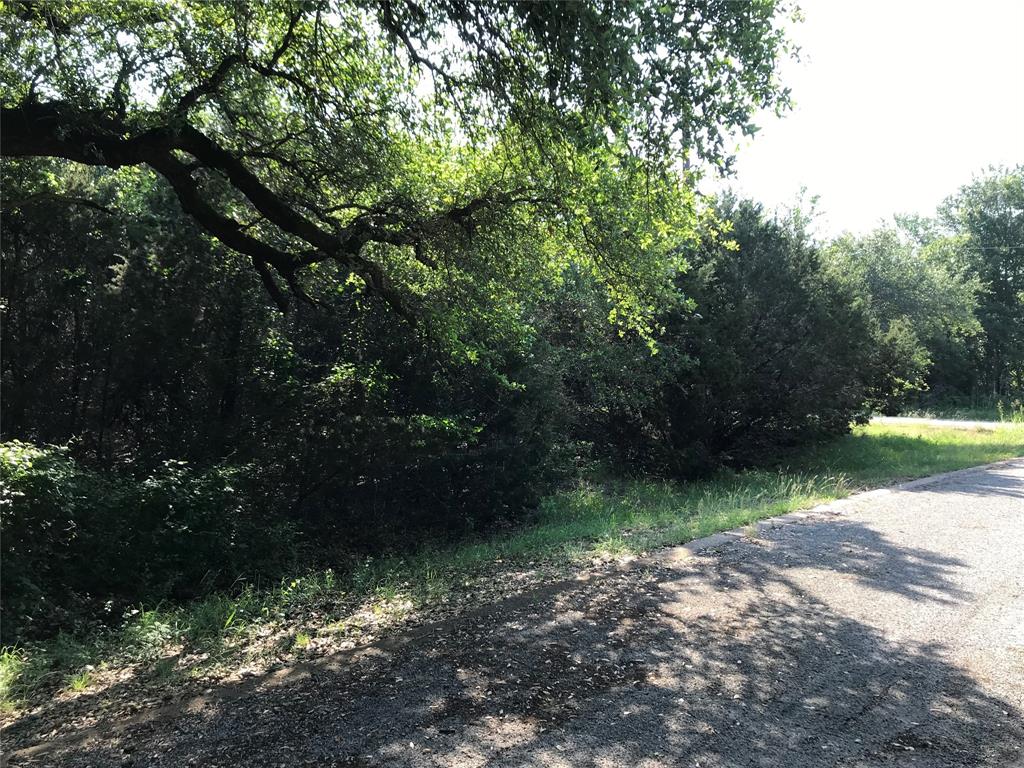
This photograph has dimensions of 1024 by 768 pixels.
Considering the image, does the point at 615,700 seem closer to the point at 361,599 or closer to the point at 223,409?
the point at 361,599

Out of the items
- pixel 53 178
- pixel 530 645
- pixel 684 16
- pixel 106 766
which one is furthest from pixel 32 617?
pixel 684 16

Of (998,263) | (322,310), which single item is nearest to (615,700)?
(322,310)

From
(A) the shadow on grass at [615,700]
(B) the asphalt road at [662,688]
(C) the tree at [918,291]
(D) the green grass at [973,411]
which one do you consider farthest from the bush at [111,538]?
(D) the green grass at [973,411]

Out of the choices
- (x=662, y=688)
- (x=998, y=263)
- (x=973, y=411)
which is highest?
(x=998, y=263)

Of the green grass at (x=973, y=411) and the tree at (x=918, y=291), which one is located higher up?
the tree at (x=918, y=291)

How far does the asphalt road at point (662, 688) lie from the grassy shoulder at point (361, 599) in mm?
704

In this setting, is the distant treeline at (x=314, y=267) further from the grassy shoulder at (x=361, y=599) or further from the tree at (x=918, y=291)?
the tree at (x=918, y=291)

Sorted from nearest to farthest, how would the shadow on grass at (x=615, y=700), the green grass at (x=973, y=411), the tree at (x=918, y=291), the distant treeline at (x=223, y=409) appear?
the shadow on grass at (x=615, y=700)
the distant treeline at (x=223, y=409)
the tree at (x=918, y=291)
the green grass at (x=973, y=411)

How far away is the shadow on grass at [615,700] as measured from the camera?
130 inches

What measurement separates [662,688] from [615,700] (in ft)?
1.03

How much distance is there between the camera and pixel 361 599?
6637 millimetres

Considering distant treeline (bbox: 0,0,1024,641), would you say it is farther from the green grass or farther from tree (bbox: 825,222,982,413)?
the green grass

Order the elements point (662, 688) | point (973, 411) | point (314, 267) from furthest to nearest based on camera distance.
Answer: point (973, 411)
point (314, 267)
point (662, 688)

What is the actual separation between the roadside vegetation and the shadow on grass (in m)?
0.94
